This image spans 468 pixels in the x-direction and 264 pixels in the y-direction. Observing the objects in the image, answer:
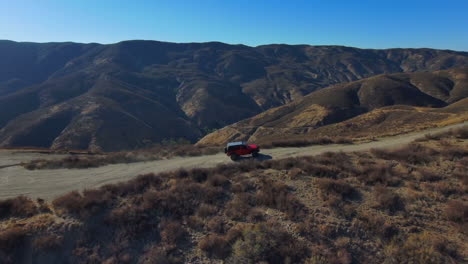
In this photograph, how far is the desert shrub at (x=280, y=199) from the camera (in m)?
11.5

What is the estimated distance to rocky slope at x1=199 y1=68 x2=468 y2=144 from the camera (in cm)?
7825

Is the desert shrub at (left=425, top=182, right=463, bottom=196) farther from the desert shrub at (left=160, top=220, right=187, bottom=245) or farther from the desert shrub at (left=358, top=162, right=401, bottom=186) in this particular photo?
the desert shrub at (left=160, top=220, right=187, bottom=245)

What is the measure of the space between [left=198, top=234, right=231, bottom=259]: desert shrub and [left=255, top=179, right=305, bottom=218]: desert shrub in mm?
2968

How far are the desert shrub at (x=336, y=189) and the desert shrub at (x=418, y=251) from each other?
3.08 m

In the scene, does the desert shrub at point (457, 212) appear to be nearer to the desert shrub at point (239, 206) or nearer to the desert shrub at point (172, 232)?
the desert shrub at point (239, 206)

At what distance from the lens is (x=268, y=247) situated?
948cm

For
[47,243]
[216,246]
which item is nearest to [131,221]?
[47,243]

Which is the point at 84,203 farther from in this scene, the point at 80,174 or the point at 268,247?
the point at 80,174

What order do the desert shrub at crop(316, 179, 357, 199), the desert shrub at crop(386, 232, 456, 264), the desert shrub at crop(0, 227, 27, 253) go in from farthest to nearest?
the desert shrub at crop(316, 179, 357, 199) < the desert shrub at crop(0, 227, 27, 253) < the desert shrub at crop(386, 232, 456, 264)

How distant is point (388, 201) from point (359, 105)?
100.0 meters

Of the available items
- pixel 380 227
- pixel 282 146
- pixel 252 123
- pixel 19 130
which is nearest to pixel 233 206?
pixel 380 227

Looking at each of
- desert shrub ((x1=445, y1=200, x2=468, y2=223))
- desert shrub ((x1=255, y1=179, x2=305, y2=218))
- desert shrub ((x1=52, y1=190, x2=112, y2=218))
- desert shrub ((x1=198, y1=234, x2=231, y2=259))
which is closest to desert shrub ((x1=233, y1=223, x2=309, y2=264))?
desert shrub ((x1=198, y1=234, x2=231, y2=259))

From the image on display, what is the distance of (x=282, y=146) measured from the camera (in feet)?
86.1

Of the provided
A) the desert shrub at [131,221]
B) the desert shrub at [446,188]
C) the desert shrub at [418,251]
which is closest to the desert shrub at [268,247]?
the desert shrub at [418,251]
